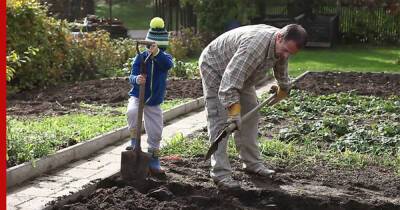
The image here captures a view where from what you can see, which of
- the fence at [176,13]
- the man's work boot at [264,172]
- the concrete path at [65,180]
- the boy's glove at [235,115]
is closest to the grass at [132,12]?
the fence at [176,13]

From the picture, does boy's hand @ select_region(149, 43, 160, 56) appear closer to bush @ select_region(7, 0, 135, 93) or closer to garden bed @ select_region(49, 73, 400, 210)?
garden bed @ select_region(49, 73, 400, 210)

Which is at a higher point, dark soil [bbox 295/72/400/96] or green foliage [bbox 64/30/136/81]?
green foliage [bbox 64/30/136/81]

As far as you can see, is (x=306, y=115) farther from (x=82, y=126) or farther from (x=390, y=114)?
(x=82, y=126)

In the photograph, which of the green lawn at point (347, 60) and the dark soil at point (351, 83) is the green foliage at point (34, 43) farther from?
the green lawn at point (347, 60)

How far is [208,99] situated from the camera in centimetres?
643

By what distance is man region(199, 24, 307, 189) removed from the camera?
5840 mm

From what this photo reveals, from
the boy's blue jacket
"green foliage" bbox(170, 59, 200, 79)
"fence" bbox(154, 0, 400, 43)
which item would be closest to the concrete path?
the boy's blue jacket

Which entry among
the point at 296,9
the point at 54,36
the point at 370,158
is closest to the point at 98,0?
the point at 296,9

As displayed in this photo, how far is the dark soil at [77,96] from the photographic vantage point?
1054cm

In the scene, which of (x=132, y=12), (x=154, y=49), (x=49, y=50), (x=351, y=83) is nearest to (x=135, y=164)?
(x=154, y=49)

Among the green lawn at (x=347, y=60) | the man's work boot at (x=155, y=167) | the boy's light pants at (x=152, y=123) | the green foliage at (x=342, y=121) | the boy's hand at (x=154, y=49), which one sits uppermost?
the boy's hand at (x=154, y=49)

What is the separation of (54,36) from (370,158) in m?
7.67

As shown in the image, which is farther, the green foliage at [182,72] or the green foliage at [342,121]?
the green foliage at [182,72]

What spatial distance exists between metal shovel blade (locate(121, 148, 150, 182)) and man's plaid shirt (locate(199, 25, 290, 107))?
884 mm
